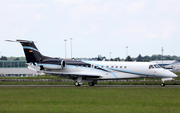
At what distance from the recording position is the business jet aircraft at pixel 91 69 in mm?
38531

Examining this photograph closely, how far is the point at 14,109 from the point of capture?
17672 mm

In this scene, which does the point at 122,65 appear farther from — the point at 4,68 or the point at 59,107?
the point at 4,68

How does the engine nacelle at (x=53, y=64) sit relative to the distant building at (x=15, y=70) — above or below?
above

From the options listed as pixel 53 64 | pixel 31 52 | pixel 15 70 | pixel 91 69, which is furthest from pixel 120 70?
pixel 15 70

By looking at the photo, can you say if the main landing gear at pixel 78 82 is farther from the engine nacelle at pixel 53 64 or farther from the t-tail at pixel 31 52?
the t-tail at pixel 31 52

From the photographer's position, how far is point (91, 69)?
40.1 m

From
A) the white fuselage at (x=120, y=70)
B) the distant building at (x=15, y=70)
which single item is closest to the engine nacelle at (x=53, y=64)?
the white fuselage at (x=120, y=70)

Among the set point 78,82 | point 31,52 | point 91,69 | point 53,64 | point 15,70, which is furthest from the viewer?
point 15,70

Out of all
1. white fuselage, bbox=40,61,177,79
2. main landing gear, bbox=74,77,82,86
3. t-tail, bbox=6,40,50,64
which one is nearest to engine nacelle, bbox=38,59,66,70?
white fuselage, bbox=40,61,177,79

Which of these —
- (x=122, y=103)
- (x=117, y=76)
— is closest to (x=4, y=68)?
(x=117, y=76)

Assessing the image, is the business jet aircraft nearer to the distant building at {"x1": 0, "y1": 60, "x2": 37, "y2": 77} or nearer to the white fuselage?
the white fuselage

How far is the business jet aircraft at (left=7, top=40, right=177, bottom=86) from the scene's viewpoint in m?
38.5

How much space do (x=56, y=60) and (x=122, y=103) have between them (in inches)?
850

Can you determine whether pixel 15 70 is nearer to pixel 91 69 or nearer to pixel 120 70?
pixel 91 69
